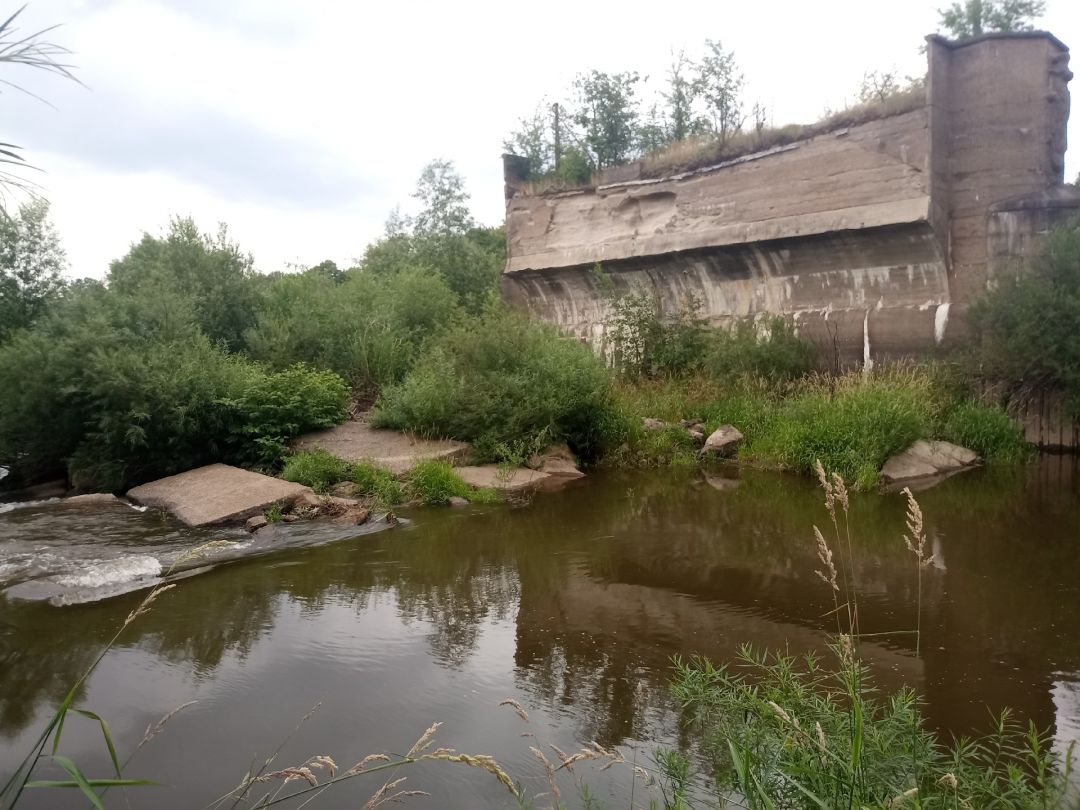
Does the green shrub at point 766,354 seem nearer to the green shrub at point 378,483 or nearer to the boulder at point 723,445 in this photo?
the boulder at point 723,445

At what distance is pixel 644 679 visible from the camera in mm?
4438

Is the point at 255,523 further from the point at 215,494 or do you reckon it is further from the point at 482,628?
the point at 482,628

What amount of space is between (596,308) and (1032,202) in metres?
9.46

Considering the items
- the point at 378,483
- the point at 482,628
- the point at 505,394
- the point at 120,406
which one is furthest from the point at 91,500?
the point at 482,628

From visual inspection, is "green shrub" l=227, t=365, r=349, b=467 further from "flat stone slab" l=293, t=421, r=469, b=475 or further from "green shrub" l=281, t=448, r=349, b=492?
"green shrub" l=281, t=448, r=349, b=492

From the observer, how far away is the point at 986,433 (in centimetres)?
1235

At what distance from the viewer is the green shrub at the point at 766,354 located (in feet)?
48.7

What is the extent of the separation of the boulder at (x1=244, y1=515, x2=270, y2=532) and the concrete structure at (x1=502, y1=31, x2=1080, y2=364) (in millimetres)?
10878

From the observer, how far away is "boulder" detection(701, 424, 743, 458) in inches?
512

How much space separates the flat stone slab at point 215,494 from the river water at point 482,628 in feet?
1.39

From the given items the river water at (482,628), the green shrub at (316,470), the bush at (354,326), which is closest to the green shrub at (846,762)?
the river water at (482,628)

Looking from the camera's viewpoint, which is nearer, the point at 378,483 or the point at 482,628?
the point at 482,628

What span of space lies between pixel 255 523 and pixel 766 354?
32.2 ft

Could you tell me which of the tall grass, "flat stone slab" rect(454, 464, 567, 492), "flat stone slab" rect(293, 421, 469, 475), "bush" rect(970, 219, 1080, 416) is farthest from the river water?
"bush" rect(970, 219, 1080, 416)
